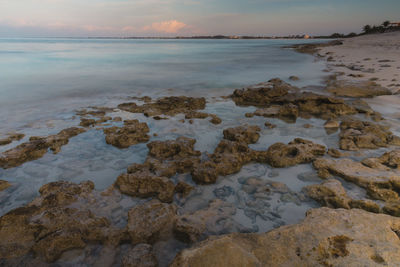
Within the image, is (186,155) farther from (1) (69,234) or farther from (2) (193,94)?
(2) (193,94)

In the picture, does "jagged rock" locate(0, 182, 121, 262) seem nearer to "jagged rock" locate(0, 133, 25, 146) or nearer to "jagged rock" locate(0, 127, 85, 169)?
"jagged rock" locate(0, 127, 85, 169)

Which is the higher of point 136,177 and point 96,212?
point 136,177

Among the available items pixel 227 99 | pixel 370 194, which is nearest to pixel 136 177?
pixel 370 194

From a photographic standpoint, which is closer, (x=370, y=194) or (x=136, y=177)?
(x=370, y=194)

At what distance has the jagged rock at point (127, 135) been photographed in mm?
4684

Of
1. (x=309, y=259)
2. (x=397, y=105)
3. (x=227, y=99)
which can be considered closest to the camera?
(x=309, y=259)

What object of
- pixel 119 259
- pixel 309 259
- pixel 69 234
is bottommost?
pixel 119 259

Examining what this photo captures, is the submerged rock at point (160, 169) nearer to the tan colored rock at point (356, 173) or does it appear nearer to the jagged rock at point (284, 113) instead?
the tan colored rock at point (356, 173)

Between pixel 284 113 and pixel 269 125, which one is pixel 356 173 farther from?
pixel 284 113

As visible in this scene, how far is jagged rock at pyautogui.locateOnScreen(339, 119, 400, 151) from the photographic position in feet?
14.1

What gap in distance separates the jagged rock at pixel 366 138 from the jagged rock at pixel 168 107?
4.13m

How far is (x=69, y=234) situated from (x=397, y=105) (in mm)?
8830

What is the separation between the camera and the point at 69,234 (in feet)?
7.72

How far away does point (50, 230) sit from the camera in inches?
97.0
